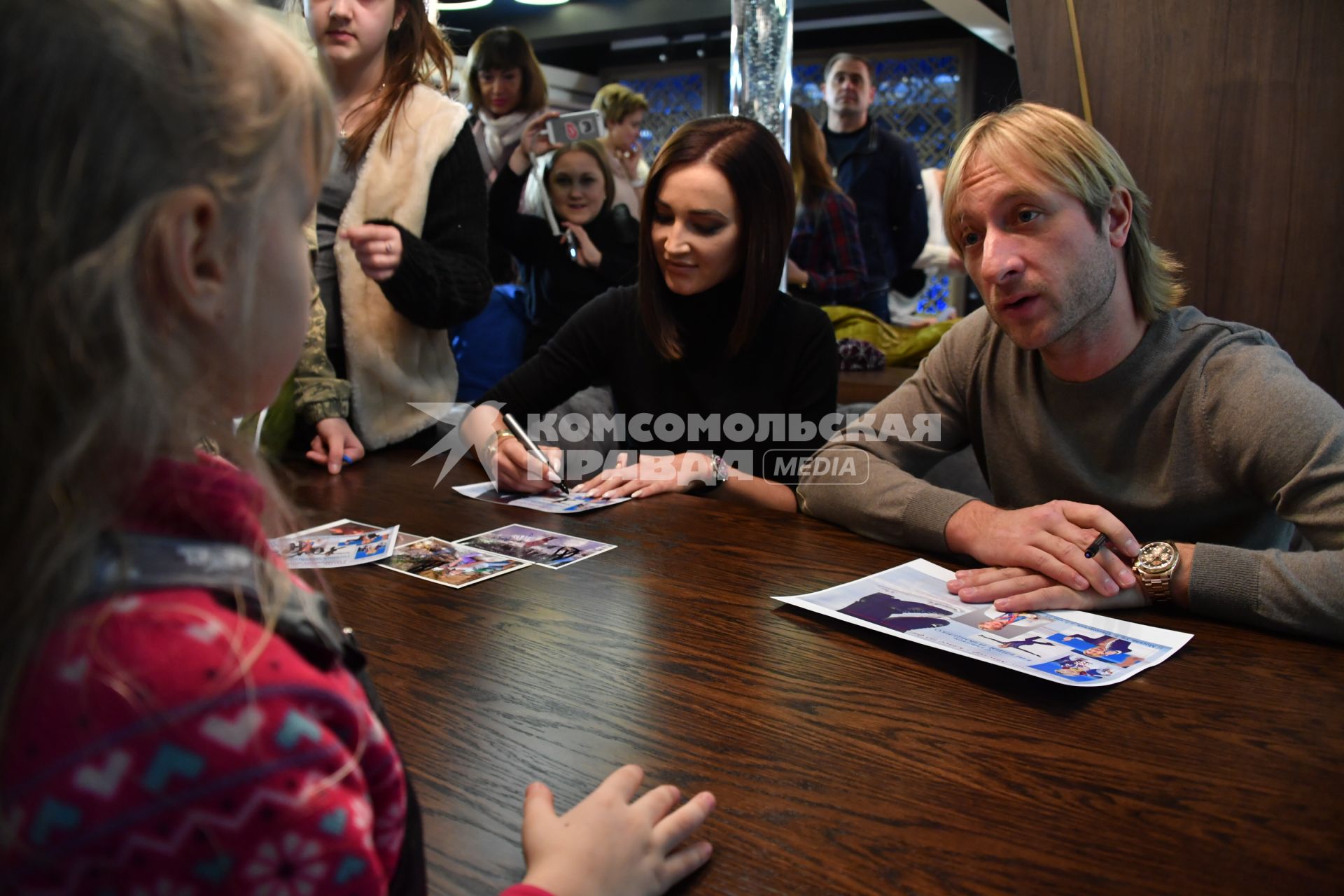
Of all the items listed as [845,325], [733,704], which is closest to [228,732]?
[733,704]

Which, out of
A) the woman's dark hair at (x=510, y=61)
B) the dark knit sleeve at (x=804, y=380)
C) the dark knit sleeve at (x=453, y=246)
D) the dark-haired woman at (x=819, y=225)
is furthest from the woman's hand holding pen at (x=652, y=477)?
the woman's dark hair at (x=510, y=61)

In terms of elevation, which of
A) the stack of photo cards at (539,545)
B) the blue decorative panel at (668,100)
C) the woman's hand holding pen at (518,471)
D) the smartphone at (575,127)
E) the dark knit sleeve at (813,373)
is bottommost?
the stack of photo cards at (539,545)

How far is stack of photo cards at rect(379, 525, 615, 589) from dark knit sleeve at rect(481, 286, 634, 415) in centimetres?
74

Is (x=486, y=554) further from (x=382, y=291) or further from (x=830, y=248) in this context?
(x=830, y=248)

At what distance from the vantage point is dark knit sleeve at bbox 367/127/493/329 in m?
2.09

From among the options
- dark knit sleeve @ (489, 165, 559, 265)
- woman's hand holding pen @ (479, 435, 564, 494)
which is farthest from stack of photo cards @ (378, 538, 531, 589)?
dark knit sleeve @ (489, 165, 559, 265)

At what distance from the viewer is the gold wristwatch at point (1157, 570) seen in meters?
1.22

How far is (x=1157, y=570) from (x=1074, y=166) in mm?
626

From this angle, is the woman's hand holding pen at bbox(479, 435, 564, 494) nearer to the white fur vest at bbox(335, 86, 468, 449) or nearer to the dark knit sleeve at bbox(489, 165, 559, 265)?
the white fur vest at bbox(335, 86, 468, 449)

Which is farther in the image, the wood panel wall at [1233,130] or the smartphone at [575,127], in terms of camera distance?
the smartphone at [575,127]

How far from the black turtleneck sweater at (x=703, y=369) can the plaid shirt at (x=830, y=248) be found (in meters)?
1.74

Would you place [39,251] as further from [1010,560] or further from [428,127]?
[428,127]

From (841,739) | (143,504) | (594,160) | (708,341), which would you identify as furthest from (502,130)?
(143,504)

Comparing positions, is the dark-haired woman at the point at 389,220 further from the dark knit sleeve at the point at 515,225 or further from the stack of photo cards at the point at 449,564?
the dark knit sleeve at the point at 515,225
